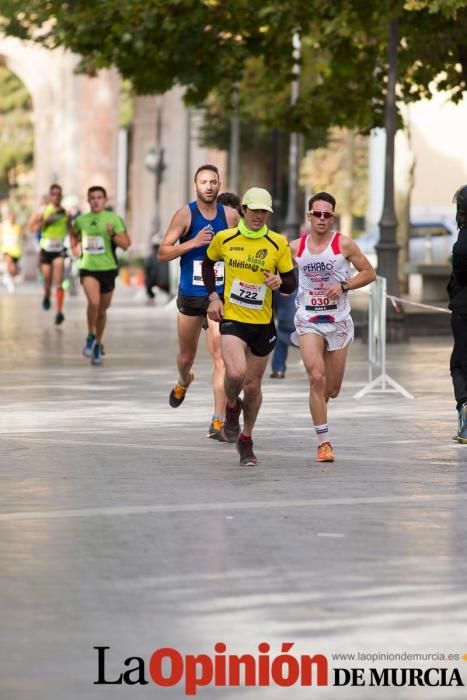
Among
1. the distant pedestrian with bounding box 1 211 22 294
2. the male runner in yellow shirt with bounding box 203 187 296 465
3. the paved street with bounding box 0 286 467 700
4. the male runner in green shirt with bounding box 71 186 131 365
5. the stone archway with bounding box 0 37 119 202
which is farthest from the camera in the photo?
the stone archway with bounding box 0 37 119 202

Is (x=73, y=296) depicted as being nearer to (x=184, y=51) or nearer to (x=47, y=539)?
(x=184, y=51)

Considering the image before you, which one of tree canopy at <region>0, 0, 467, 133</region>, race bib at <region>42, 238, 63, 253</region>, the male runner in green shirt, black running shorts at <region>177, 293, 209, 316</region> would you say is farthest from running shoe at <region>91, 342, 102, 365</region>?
race bib at <region>42, 238, 63, 253</region>

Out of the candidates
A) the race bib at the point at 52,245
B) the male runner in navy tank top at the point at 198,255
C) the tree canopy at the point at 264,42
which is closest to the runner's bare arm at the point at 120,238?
the tree canopy at the point at 264,42

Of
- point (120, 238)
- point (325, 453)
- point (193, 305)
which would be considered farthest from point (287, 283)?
point (120, 238)

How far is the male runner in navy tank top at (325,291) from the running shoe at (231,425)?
23.4 inches

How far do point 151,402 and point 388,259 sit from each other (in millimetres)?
9663

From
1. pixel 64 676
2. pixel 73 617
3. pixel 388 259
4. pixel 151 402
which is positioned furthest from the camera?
pixel 388 259

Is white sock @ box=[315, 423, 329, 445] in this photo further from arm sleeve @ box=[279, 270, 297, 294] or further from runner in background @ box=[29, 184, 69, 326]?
runner in background @ box=[29, 184, 69, 326]

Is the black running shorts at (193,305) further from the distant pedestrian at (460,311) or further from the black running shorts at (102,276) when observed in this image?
the black running shorts at (102,276)

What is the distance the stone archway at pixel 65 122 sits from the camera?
2184 inches

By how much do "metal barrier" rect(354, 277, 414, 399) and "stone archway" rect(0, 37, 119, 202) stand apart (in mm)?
37034

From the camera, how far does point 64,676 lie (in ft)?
21.5

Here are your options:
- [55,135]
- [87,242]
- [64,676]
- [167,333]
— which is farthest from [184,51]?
[55,135]

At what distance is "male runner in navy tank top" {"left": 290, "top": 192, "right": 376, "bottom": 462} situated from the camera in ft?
42.1
